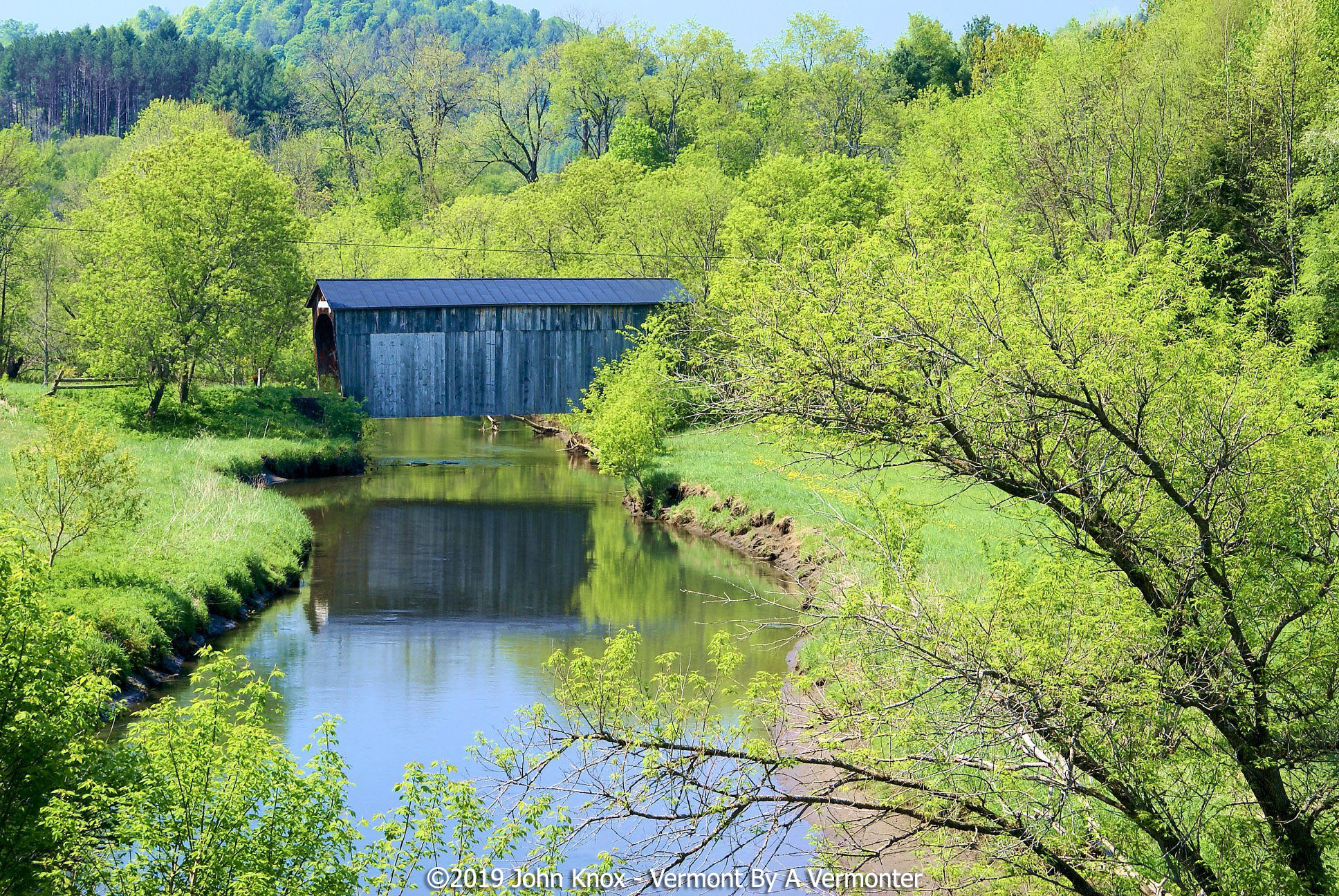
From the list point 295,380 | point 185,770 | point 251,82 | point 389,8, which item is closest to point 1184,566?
point 185,770

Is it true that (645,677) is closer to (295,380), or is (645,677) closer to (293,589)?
(293,589)

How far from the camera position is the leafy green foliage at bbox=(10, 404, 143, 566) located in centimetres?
1723

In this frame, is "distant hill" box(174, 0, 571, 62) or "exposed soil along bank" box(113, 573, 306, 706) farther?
"distant hill" box(174, 0, 571, 62)

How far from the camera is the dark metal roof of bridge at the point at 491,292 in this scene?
35812 millimetres

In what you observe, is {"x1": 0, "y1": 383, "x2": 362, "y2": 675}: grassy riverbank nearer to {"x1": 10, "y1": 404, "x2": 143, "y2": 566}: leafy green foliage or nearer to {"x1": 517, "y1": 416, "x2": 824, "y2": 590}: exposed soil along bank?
{"x1": 10, "y1": 404, "x2": 143, "y2": 566}: leafy green foliage

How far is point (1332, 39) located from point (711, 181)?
19.0 m

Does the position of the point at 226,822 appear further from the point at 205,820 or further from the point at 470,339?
the point at 470,339

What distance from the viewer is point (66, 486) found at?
17453 millimetres

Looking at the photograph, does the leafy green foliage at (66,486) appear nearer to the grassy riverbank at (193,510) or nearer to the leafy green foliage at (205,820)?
the grassy riverbank at (193,510)

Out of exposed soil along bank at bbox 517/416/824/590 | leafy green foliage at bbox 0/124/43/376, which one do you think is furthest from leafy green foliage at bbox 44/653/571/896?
leafy green foliage at bbox 0/124/43/376

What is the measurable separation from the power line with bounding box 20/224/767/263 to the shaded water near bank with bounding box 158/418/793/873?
→ 10204 mm

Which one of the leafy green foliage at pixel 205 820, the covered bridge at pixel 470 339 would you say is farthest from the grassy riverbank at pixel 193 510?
the leafy green foliage at pixel 205 820

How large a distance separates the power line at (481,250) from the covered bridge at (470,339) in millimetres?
3671

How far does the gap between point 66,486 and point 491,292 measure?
2071 cm
